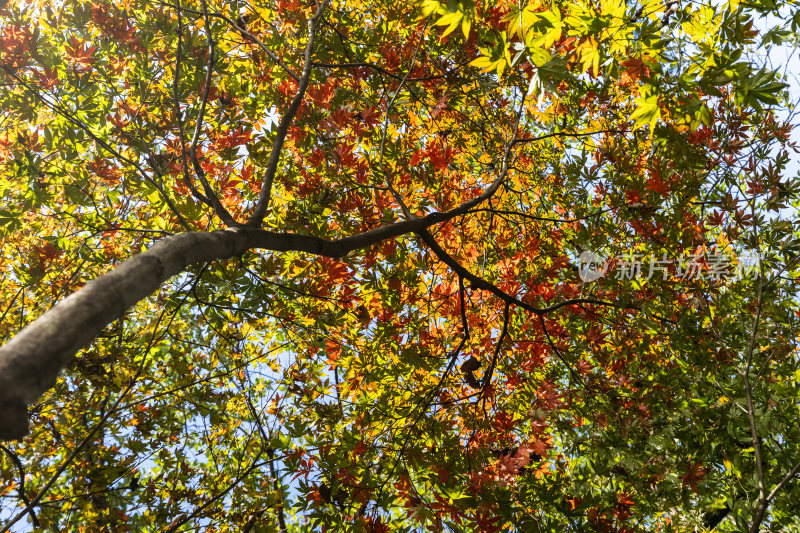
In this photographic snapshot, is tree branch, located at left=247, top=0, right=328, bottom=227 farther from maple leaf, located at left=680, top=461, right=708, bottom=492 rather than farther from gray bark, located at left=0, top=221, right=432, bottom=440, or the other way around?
maple leaf, located at left=680, top=461, right=708, bottom=492

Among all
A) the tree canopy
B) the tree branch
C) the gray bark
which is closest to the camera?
the gray bark

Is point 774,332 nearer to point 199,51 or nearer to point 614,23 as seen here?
point 614,23

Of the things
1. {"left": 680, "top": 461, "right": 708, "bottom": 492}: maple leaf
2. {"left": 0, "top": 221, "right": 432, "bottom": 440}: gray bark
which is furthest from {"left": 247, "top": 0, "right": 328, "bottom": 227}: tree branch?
{"left": 680, "top": 461, "right": 708, "bottom": 492}: maple leaf

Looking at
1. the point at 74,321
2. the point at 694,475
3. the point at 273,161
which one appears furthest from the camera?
the point at 694,475

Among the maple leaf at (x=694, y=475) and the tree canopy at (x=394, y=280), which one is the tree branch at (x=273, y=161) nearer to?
the tree canopy at (x=394, y=280)

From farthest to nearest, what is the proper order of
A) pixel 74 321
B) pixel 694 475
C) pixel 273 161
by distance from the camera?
1. pixel 694 475
2. pixel 273 161
3. pixel 74 321

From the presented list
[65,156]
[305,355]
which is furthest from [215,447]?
[65,156]

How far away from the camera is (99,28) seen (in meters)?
3.62

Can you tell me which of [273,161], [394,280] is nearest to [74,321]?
[273,161]

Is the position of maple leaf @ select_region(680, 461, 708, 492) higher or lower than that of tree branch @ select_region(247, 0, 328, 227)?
lower

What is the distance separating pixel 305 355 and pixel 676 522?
13.6ft

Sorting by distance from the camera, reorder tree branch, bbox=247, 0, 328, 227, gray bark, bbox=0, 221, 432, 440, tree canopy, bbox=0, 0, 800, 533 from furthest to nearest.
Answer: tree canopy, bbox=0, 0, 800, 533
tree branch, bbox=247, 0, 328, 227
gray bark, bbox=0, 221, 432, 440

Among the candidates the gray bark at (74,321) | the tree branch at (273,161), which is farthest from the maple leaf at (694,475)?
the gray bark at (74,321)

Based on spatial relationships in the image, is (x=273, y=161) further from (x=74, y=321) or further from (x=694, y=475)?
(x=694, y=475)
